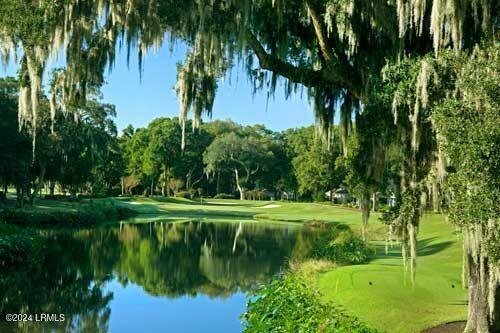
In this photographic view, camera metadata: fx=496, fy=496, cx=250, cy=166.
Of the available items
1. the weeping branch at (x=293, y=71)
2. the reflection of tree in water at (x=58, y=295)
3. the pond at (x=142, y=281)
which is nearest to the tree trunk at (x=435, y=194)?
the weeping branch at (x=293, y=71)

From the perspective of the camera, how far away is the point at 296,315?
30.1 feet

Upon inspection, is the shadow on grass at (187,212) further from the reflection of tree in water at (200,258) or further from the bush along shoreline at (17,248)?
the bush along shoreline at (17,248)

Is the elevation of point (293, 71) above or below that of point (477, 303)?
above

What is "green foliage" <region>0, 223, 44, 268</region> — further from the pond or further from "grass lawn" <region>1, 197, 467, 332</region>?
"grass lawn" <region>1, 197, 467, 332</region>

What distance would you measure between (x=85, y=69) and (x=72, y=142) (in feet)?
92.4

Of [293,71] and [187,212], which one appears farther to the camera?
[187,212]

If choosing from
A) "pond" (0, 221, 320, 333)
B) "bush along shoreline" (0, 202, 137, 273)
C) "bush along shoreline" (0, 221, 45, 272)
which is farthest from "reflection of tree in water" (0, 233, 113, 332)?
"bush along shoreline" (0, 202, 137, 273)

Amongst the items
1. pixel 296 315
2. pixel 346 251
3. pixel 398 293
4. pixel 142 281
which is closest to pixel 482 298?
pixel 296 315

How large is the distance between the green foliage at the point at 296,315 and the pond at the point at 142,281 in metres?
1.67

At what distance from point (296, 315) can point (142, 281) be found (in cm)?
992

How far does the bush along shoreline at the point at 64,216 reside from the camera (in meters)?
29.4

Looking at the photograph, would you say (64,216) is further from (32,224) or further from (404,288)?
(404,288)

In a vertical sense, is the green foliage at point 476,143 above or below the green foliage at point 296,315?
above

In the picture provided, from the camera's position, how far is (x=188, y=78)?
1271 centimetres
